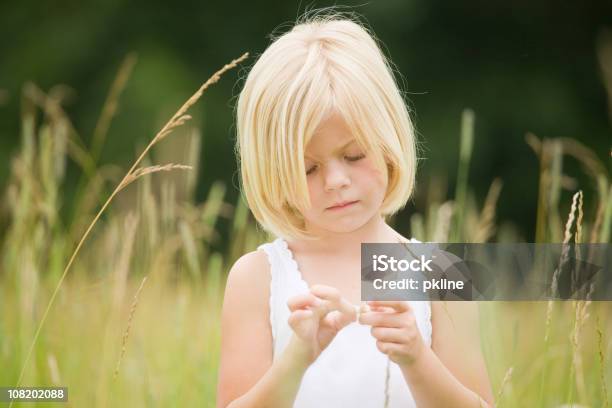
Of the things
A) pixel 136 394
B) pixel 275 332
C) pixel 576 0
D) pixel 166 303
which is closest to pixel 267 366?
pixel 275 332

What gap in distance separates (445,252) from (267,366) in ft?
0.87

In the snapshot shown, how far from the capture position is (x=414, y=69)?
5.37 meters

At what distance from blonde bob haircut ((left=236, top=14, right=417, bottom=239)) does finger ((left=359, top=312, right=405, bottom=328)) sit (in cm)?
17

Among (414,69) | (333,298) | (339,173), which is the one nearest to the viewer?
(333,298)

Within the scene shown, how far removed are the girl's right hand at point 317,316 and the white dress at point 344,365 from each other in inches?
4.4

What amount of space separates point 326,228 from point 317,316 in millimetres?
182

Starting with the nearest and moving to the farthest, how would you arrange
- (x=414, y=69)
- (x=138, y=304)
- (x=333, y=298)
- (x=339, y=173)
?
(x=333, y=298)
(x=339, y=173)
(x=138, y=304)
(x=414, y=69)

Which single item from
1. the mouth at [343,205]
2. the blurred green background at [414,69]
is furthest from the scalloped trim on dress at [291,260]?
the blurred green background at [414,69]

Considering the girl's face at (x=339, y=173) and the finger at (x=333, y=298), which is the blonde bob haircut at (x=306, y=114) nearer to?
the girl's face at (x=339, y=173)

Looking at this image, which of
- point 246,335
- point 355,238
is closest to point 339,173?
point 355,238

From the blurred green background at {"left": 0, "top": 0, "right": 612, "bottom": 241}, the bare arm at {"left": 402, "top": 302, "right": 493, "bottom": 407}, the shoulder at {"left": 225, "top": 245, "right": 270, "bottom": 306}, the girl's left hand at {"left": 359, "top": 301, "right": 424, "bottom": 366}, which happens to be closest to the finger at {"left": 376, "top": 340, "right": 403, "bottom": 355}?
the girl's left hand at {"left": 359, "top": 301, "right": 424, "bottom": 366}

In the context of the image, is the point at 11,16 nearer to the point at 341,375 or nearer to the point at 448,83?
the point at 448,83

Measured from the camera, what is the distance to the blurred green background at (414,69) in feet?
16.7

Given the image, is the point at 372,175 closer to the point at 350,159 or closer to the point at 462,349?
the point at 350,159
